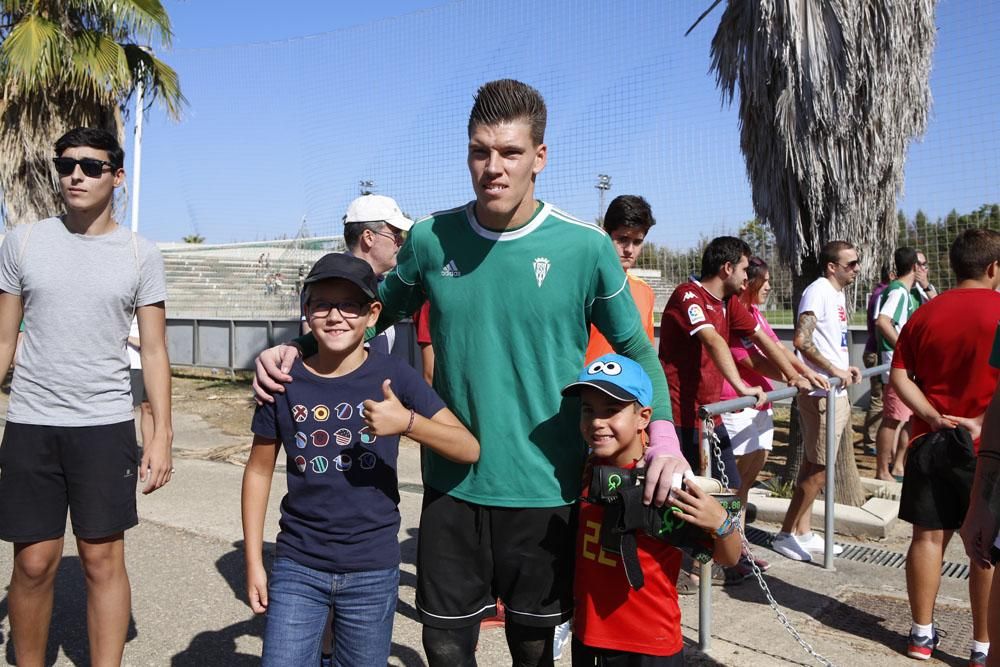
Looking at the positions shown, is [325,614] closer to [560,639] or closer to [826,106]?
[560,639]

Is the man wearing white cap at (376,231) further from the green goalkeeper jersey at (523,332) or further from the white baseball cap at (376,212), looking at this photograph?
the green goalkeeper jersey at (523,332)

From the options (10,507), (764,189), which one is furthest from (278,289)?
(10,507)

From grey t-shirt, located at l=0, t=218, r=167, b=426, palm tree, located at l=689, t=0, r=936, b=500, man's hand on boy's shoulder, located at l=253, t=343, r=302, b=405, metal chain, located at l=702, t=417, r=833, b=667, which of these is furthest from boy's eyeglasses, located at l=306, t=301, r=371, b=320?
palm tree, located at l=689, t=0, r=936, b=500

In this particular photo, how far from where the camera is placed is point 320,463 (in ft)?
8.04

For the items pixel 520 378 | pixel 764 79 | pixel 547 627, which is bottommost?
pixel 547 627

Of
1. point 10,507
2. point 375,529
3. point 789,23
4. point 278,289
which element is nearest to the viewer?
point 375,529

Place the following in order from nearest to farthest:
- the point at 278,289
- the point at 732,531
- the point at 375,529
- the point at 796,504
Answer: the point at 732,531 → the point at 375,529 → the point at 796,504 → the point at 278,289

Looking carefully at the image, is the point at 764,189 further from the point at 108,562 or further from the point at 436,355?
the point at 108,562

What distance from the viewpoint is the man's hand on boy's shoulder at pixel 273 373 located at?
2.46 meters

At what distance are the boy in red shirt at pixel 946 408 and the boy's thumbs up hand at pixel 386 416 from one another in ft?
8.71

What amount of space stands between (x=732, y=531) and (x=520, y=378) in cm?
71

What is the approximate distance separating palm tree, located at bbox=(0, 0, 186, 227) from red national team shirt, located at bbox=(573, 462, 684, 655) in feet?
37.9

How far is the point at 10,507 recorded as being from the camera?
119 inches

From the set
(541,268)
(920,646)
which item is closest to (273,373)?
(541,268)
